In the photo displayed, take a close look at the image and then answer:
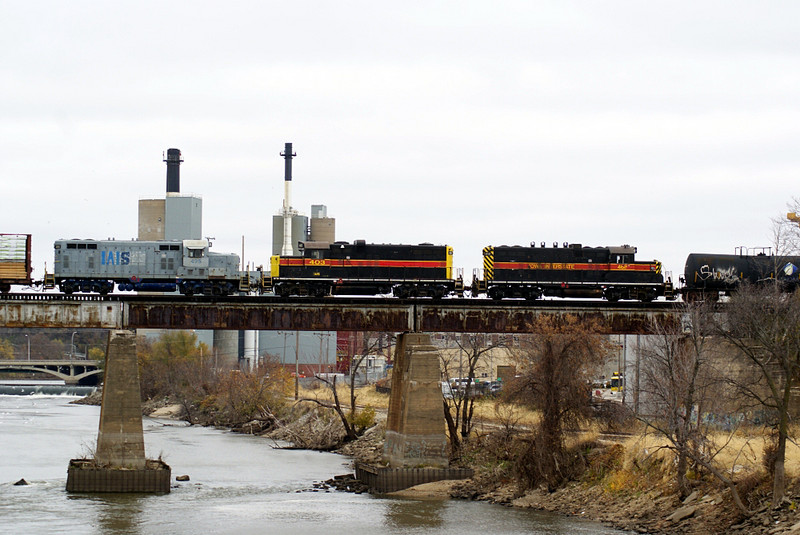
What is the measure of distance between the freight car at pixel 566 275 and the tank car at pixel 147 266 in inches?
611

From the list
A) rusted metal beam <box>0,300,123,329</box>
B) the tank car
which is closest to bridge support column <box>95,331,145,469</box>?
rusted metal beam <box>0,300,123,329</box>

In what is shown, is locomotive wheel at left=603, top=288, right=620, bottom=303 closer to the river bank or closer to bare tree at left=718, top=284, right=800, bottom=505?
bare tree at left=718, top=284, right=800, bottom=505

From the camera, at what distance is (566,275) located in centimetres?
6062

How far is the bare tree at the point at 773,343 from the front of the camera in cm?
3519

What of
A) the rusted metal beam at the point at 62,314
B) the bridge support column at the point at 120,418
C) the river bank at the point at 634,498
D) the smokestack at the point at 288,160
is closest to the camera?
the river bank at the point at 634,498

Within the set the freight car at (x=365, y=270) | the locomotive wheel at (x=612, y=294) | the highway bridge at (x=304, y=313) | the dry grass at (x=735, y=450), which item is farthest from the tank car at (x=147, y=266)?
the dry grass at (x=735, y=450)

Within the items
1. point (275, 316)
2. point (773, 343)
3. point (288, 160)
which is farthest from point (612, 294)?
point (288, 160)

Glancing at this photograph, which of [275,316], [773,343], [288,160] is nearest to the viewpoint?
[773,343]

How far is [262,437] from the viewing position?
3209 inches

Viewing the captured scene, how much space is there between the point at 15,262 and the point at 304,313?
1777 cm

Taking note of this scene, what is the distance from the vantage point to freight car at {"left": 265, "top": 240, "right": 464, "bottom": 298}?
196 feet

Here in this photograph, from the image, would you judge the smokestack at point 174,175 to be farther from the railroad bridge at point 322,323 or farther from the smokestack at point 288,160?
the railroad bridge at point 322,323

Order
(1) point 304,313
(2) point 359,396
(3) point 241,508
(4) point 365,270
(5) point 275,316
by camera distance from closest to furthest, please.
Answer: (3) point 241,508 → (5) point 275,316 → (1) point 304,313 → (4) point 365,270 → (2) point 359,396

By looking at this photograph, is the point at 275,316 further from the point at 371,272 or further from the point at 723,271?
the point at 723,271
